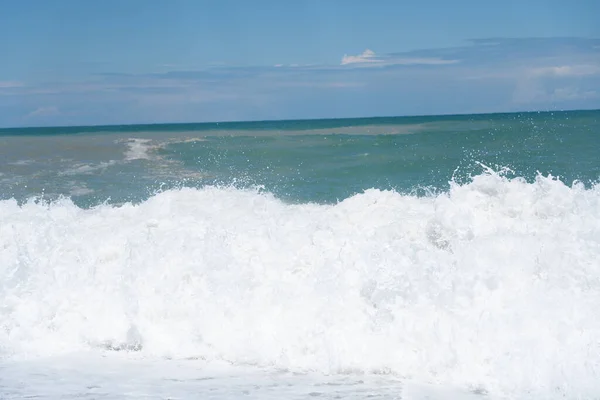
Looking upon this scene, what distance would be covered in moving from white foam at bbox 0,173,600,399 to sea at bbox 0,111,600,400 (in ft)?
0.06

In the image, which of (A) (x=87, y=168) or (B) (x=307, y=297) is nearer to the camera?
(B) (x=307, y=297)

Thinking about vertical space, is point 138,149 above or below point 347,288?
above

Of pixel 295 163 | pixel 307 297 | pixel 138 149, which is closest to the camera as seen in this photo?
pixel 307 297

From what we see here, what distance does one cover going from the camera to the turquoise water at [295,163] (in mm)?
16062

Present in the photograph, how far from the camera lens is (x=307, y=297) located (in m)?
6.98

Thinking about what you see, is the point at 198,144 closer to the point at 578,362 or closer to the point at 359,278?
the point at 359,278

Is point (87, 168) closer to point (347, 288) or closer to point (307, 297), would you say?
point (307, 297)

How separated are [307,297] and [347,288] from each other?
0.41 meters

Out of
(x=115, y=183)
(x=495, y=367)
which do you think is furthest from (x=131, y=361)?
(x=115, y=183)

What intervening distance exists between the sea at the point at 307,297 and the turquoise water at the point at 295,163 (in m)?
4.86

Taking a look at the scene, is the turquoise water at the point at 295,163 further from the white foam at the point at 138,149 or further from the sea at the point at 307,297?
the sea at the point at 307,297

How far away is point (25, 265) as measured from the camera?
7988 mm

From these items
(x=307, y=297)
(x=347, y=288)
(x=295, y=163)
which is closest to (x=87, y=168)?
(x=295, y=163)

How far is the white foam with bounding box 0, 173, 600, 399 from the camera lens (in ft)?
19.6
